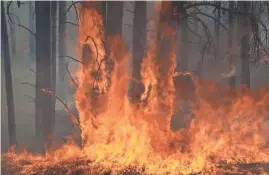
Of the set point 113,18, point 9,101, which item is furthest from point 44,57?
point 113,18

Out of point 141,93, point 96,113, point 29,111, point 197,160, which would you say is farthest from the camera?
point 29,111

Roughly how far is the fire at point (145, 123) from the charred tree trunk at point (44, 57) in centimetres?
340

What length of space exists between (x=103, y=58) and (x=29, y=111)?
12827mm

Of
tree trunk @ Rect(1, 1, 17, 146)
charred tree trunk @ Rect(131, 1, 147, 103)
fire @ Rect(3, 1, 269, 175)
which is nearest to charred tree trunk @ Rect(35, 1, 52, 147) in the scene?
tree trunk @ Rect(1, 1, 17, 146)

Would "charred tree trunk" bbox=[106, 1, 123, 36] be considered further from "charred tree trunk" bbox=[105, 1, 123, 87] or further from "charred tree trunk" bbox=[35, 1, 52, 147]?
"charred tree trunk" bbox=[35, 1, 52, 147]

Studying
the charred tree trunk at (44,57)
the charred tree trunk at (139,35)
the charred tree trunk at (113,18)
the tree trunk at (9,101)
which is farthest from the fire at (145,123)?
the tree trunk at (9,101)

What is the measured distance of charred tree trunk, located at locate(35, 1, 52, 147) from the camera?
12352 millimetres

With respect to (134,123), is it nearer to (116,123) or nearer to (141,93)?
(116,123)

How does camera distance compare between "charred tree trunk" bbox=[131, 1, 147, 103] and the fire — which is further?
"charred tree trunk" bbox=[131, 1, 147, 103]

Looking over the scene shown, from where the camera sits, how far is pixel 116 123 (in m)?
9.02

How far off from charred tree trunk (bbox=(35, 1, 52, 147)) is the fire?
3398 millimetres

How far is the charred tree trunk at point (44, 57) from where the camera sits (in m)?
12.4

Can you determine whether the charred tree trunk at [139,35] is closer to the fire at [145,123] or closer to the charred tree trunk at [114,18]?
the charred tree trunk at [114,18]

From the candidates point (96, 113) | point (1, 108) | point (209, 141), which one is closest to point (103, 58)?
point (96, 113)
